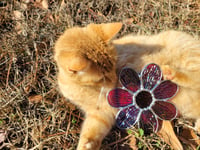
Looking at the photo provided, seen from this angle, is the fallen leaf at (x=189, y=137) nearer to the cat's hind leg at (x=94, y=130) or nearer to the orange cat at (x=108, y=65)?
the orange cat at (x=108, y=65)

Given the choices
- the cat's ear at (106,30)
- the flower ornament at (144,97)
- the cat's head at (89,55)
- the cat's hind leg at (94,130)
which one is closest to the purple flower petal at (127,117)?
the flower ornament at (144,97)

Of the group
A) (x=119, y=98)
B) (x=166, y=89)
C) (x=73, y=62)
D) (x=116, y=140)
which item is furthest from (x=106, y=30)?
(x=116, y=140)

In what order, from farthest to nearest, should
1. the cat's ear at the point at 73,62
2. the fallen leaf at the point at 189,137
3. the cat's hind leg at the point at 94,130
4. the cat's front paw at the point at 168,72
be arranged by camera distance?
the fallen leaf at the point at 189,137 → the cat's hind leg at the point at 94,130 → the cat's front paw at the point at 168,72 → the cat's ear at the point at 73,62

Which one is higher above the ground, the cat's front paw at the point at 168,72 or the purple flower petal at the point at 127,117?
the cat's front paw at the point at 168,72

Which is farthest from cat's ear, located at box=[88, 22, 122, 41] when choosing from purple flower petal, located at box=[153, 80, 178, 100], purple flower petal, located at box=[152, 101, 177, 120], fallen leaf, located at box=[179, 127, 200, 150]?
fallen leaf, located at box=[179, 127, 200, 150]

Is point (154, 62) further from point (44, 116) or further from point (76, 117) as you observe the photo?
point (44, 116)

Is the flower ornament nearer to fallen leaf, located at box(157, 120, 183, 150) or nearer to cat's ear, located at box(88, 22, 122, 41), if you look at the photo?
fallen leaf, located at box(157, 120, 183, 150)
